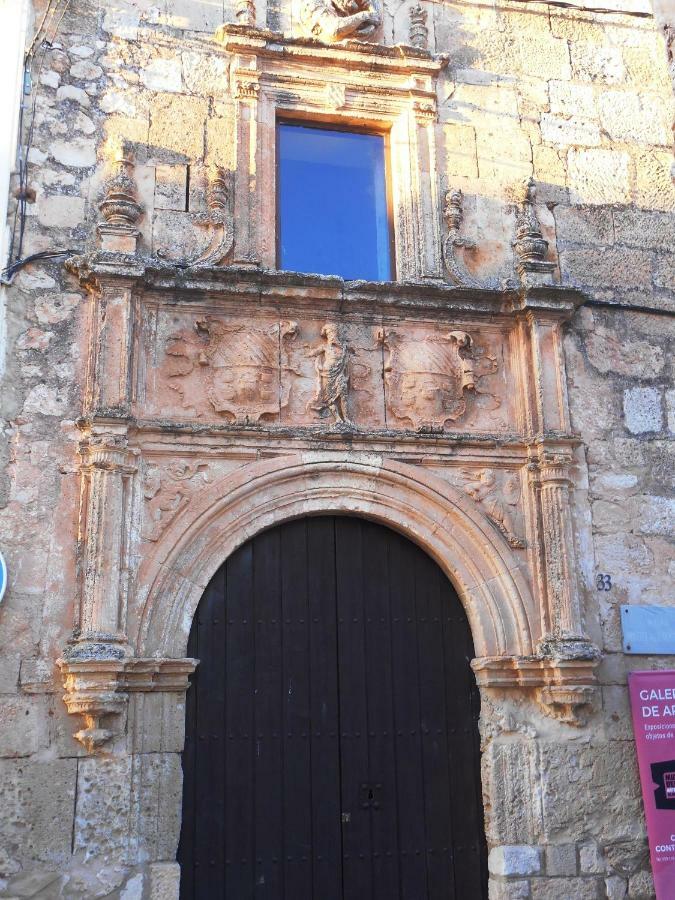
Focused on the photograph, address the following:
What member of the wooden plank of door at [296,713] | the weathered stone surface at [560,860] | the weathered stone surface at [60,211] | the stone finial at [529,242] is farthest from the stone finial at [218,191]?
the weathered stone surface at [560,860]

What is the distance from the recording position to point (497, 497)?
548 cm

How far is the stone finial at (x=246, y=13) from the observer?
6.01 meters

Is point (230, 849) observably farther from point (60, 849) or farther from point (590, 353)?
point (590, 353)

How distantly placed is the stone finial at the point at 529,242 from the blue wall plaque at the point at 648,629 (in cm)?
197

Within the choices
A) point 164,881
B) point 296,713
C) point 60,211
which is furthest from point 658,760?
point 60,211

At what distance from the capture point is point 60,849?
4.55m

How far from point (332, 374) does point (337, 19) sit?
7.49 feet

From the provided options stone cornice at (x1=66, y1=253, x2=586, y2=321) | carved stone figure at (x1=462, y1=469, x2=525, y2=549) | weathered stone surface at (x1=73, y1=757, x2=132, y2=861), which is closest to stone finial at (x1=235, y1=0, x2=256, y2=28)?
stone cornice at (x1=66, y1=253, x2=586, y2=321)

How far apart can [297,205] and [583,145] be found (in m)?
1.88

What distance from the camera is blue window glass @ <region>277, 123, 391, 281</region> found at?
19.2 ft

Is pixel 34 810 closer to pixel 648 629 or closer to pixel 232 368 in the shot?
pixel 232 368

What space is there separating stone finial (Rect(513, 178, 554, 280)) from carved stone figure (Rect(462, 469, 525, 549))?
1.22 m

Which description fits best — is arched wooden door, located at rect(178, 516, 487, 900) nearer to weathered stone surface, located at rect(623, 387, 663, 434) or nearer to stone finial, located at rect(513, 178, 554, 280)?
weathered stone surface, located at rect(623, 387, 663, 434)

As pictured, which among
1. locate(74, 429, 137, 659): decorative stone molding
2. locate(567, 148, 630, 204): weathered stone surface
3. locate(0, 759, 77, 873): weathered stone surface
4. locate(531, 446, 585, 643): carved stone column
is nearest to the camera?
locate(0, 759, 77, 873): weathered stone surface
